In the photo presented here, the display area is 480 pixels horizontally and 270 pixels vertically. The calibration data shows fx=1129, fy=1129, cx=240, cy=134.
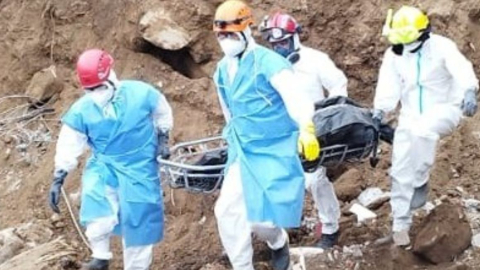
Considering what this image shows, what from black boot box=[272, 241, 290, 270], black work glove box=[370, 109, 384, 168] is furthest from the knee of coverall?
black work glove box=[370, 109, 384, 168]

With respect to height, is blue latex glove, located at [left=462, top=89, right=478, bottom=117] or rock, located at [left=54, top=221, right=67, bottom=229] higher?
blue latex glove, located at [left=462, top=89, right=478, bottom=117]

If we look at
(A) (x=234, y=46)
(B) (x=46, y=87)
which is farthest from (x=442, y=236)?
(B) (x=46, y=87)

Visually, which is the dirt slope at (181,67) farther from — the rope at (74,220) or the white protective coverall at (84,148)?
the white protective coverall at (84,148)

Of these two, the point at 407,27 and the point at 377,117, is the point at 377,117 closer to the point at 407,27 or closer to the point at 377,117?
the point at 377,117

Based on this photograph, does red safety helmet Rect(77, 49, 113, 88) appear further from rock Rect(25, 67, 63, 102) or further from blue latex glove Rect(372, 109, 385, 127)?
rock Rect(25, 67, 63, 102)

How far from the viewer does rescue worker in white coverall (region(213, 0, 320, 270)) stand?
7320mm

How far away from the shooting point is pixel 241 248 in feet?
24.3

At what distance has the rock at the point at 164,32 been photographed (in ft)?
35.1

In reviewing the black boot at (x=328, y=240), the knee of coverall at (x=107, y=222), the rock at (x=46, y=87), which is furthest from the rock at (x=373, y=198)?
the rock at (x=46, y=87)

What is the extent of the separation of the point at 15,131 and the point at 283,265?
175 inches

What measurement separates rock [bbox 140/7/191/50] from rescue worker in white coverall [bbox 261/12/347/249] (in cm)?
238

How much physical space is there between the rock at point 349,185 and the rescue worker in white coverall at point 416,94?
1.33m

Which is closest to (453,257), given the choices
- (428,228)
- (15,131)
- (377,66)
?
(428,228)

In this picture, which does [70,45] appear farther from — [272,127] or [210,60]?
[272,127]
